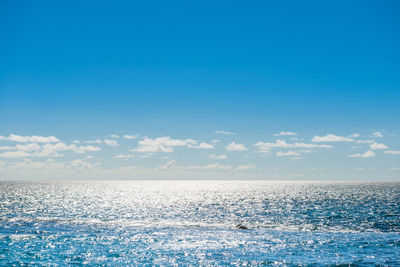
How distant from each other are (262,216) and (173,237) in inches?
1567

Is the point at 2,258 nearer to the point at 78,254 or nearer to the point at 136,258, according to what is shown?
the point at 78,254

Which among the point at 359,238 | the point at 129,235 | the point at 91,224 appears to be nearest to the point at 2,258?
the point at 129,235

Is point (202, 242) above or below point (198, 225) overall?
above

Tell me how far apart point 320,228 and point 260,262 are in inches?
1308

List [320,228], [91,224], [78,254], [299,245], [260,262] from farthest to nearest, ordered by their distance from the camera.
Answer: [91,224], [320,228], [299,245], [78,254], [260,262]

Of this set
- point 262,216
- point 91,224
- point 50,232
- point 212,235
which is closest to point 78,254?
point 50,232

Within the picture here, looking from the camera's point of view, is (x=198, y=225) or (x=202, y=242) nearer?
(x=202, y=242)

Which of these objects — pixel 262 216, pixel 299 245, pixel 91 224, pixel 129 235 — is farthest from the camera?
pixel 262 216

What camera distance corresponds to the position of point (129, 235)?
63344 mm

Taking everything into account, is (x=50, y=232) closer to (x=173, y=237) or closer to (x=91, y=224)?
(x=91, y=224)

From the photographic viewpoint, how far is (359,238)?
195ft

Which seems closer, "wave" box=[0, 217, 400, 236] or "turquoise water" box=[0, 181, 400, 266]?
"turquoise water" box=[0, 181, 400, 266]

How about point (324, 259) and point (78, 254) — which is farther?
point (78, 254)

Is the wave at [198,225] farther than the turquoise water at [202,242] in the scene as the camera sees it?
Yes
